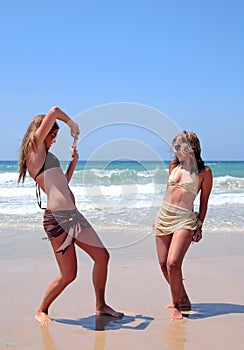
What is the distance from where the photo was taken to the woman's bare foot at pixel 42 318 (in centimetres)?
385

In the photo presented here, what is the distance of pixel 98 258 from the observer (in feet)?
12.6

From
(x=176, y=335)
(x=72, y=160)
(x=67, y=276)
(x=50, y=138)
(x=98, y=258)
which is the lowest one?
(x=176, y=335)

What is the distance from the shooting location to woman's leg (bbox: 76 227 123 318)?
377cm

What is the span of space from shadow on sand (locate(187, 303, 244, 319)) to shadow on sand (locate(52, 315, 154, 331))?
0.44 meters

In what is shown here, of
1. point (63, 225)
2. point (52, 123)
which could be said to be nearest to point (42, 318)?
point (63, 225)

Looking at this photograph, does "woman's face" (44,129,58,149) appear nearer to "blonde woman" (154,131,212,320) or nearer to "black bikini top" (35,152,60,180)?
"black bikini top" (35,152,60,180)

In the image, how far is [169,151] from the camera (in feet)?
14.0

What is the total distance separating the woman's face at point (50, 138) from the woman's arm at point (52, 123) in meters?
0.12

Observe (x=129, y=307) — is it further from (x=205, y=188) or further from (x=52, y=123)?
(x=52, y=123)

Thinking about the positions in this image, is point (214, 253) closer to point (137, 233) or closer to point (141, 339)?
point (137, 233)

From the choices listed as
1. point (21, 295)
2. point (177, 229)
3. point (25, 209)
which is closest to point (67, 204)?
point (177, 229)

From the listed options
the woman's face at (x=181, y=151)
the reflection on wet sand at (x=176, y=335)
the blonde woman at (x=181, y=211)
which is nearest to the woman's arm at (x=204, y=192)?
the blonde woman at (x=181, y=211)

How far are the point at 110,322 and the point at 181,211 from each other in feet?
3.80

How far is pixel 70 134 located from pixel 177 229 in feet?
4.19
